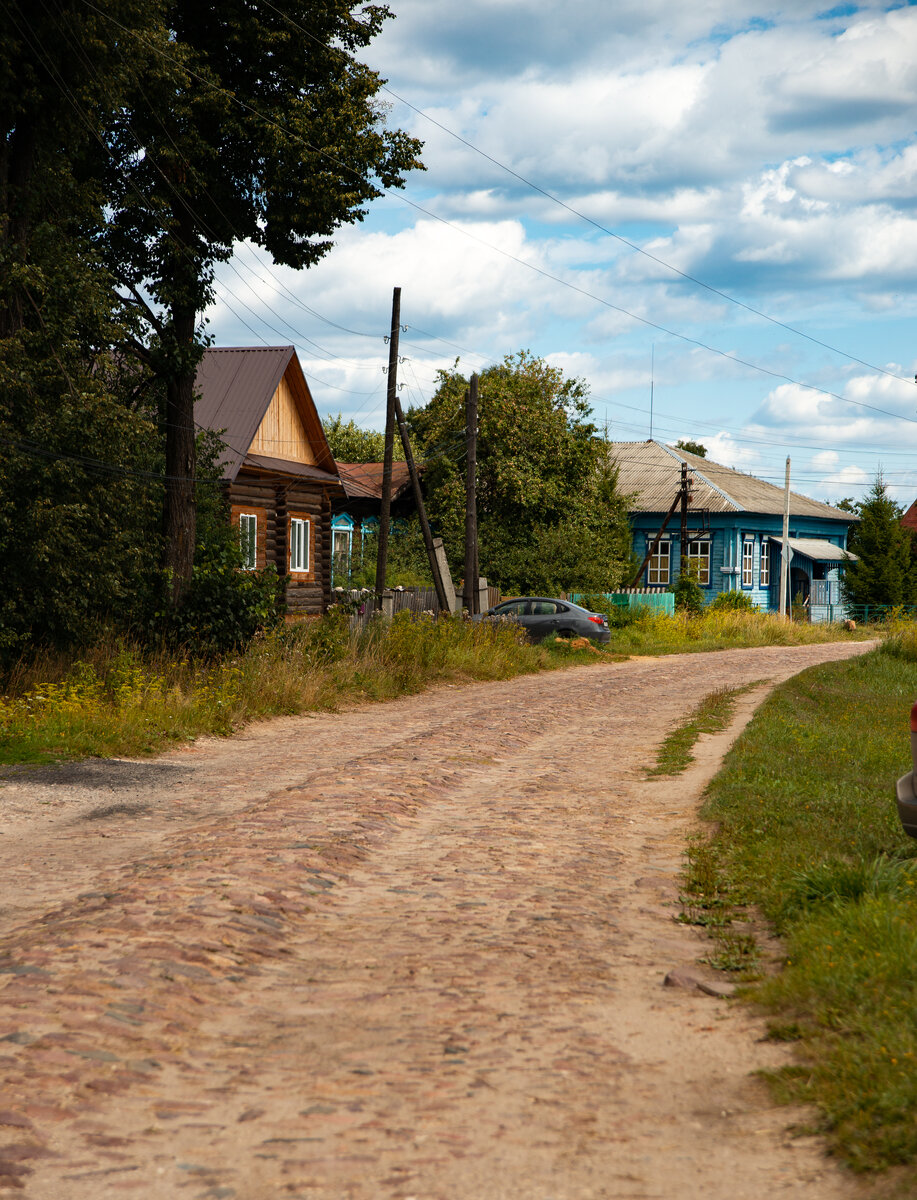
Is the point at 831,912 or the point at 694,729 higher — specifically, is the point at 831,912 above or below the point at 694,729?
above

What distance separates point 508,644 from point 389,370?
6.96 meters

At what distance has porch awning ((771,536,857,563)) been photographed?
53.6 m

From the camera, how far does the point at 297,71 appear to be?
20.6 m

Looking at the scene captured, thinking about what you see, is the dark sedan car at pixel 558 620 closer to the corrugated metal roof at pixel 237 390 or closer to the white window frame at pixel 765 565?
the corrugated metal roof at pixel 237 390

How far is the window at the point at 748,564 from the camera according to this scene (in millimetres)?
52625

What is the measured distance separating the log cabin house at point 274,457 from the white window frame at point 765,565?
2765 centimetres

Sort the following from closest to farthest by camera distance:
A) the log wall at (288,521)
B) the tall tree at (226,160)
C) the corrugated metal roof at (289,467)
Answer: the tall tree at (226,160) → the corrugated metal roof at (289,467) → the log wall at (288,521)

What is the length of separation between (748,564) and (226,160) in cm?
3784

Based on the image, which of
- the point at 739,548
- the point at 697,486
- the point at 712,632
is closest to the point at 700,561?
the point at 739,548

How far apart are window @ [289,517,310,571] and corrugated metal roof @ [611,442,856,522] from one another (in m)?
24.2

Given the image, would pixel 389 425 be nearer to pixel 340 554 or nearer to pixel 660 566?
pixel 340 554

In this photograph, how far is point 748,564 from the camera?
53.1 meters

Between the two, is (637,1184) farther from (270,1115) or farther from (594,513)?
(594,513)

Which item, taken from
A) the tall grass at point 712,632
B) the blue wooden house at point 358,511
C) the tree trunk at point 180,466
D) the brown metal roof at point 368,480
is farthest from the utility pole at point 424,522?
the blue wooden house at point 358,511
